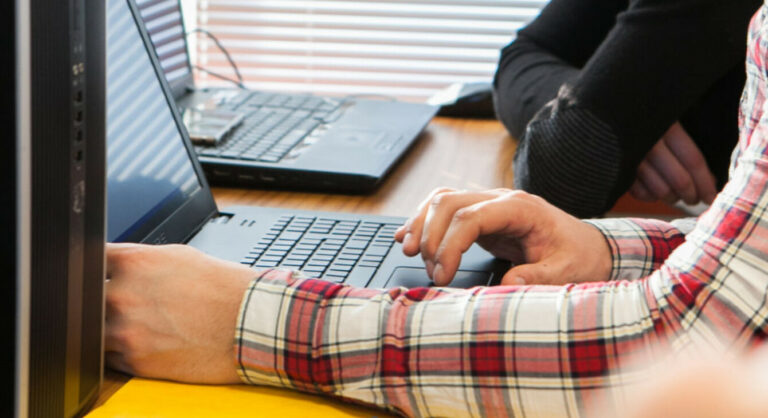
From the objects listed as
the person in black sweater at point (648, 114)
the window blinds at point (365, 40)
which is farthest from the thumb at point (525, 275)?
the window blinds at point (365, 40)

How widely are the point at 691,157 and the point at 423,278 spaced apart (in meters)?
0.57

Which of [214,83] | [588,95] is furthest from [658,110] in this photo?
[214,83]

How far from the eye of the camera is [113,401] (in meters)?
0.66

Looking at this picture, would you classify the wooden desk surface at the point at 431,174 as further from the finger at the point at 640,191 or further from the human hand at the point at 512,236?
the human hand at the point at 512,236

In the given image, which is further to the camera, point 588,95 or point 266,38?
point 266,38

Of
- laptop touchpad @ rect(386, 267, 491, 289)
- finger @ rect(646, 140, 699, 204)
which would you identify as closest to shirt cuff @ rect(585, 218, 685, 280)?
laptop touchpad @ rect(386, 267, 491, 289)

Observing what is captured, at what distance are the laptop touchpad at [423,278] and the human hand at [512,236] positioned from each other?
0.02 meters

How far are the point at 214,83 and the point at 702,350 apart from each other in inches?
75.4

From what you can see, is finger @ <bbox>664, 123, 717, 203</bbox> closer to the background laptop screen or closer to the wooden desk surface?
the wooden desk surface

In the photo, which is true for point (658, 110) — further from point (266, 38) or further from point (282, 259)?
point (266, 38)

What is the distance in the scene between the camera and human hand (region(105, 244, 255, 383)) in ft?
2.26

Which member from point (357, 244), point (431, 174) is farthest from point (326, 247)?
point (431, 174)

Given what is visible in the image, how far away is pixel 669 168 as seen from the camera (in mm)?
1287
